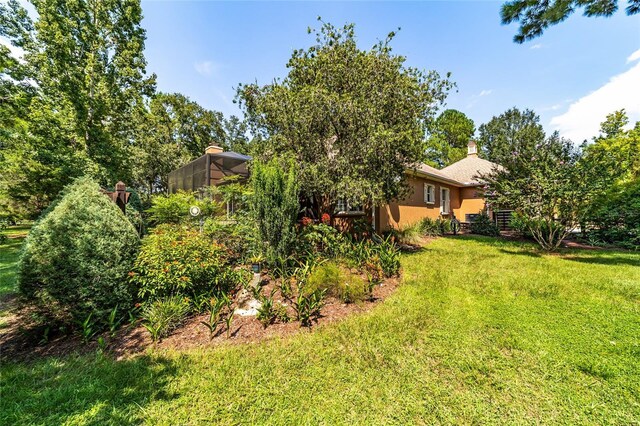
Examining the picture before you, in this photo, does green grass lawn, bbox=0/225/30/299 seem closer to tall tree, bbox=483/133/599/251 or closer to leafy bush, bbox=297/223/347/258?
leafy bush, bbox=297/223/347/258

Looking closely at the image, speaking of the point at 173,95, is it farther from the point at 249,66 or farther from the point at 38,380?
the point at 38,380

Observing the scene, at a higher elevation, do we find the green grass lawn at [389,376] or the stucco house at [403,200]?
the stucco house at [403,200]

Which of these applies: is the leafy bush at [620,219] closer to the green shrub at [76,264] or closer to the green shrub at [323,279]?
the green shrub at [323,279]

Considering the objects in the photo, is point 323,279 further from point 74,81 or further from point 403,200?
point 74,81

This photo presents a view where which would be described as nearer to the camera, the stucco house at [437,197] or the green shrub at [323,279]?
the green shrub at [323,279]

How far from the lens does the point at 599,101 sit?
15.4 meters

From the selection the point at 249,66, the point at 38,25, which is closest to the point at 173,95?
the point at 38,25

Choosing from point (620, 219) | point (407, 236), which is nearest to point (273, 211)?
point (407, 236)

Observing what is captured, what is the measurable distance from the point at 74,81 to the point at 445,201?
2091 centimetres

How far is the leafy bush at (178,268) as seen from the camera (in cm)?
402

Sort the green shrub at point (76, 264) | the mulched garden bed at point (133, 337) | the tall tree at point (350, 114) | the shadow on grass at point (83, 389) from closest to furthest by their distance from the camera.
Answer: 1. the shadow on grass at point (83, 389)
2. the mulched garden bed at point (133, 337)
3. the green shrub at point (76, 264)
4. the tall tree at point (350, 114)

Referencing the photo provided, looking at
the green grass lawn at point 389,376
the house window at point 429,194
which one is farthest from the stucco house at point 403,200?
the green grass lawn at point 389,376

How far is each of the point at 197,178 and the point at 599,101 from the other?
2436 centimetres

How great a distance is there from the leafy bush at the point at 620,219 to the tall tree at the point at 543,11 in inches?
254
